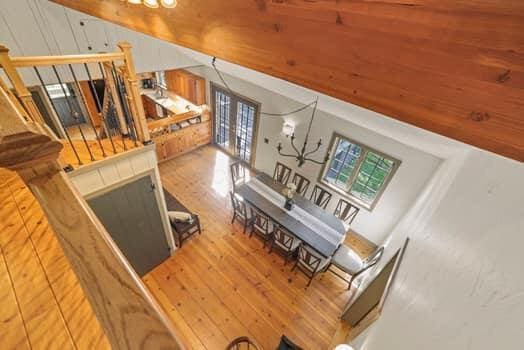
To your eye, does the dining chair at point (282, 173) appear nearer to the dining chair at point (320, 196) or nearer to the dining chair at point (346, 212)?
the dining chair at point (320, 196)

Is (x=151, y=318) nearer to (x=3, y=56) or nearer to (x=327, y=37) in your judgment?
(x=327, y=37)

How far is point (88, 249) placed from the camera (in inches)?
21.1

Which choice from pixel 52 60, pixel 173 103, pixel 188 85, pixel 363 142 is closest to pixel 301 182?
pixel 363 142

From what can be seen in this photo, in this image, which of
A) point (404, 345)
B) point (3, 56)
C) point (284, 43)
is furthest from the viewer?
point (3, 56)

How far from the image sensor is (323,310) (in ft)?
10.4

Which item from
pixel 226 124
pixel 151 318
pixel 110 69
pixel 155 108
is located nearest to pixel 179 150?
pixel 226 124

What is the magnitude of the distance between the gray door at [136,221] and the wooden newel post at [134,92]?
2.00ft

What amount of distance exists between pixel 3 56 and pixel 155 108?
614 cm

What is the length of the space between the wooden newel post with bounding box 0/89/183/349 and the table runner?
3.12m

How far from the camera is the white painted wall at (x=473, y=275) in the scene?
535mm

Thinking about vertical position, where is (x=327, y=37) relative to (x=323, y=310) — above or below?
above

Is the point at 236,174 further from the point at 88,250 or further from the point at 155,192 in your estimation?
the point at 88,250

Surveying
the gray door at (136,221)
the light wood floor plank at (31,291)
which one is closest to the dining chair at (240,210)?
the gray door at (136,221)

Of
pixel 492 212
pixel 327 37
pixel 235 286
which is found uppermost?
pixel 327 37
